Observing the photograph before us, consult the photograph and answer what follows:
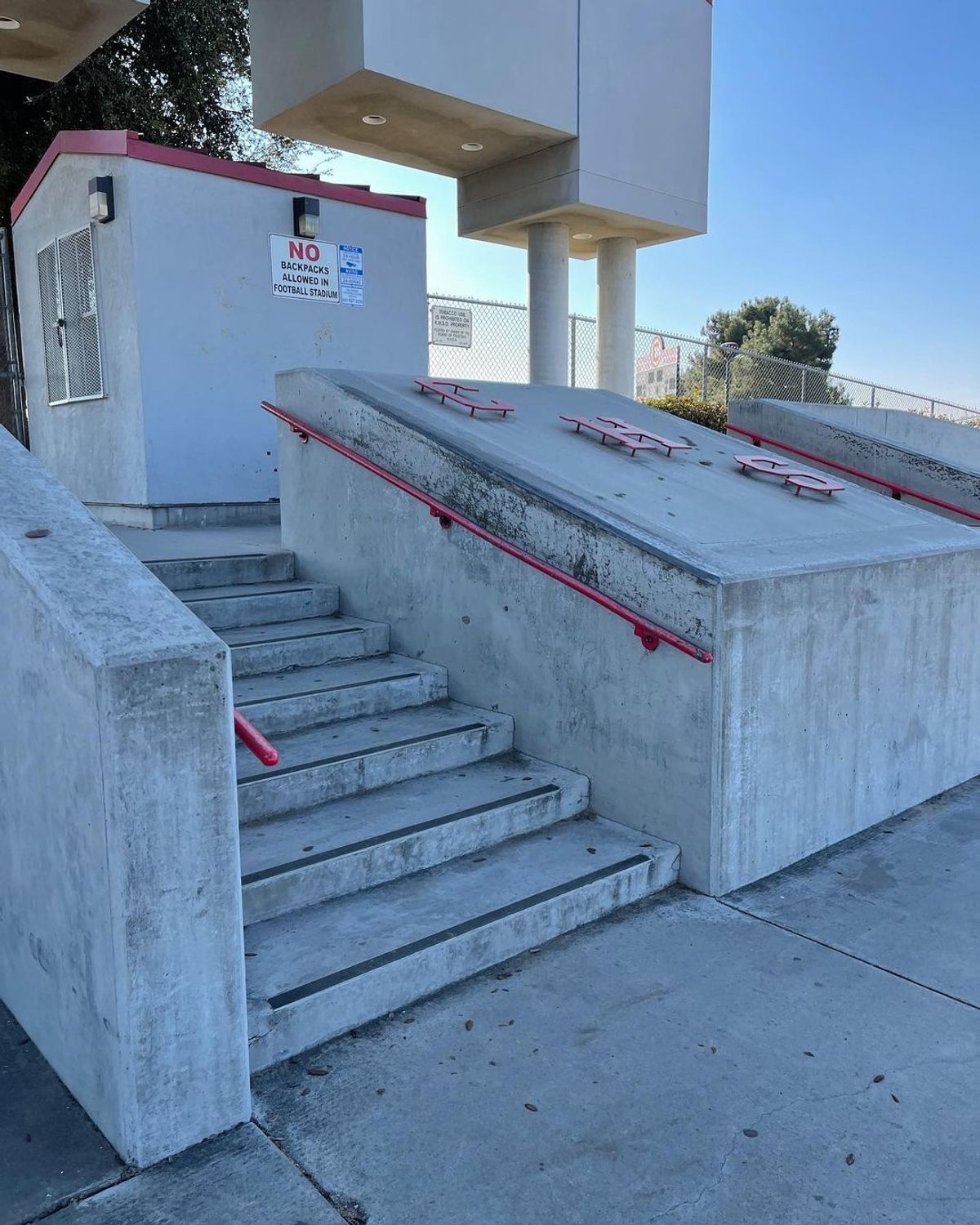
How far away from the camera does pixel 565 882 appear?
3.34 meters

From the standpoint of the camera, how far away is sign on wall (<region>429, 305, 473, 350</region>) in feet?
33.0

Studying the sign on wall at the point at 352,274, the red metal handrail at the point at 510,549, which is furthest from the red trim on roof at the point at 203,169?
the red metal handrail at the point at 510,549

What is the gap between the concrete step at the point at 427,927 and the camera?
2.64 meters

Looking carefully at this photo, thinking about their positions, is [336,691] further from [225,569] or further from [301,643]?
[225,569]

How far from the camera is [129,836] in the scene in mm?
2078

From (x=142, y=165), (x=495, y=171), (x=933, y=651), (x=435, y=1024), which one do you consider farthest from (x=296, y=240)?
(x=435, y=1024)

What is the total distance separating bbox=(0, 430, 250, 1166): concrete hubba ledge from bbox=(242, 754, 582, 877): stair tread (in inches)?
30.5

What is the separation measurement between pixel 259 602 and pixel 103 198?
357cm

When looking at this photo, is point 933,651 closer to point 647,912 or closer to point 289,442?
point 647,912

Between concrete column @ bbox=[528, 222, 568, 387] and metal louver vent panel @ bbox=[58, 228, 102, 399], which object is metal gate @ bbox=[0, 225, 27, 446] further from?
concrete column @ bbox=[528, 222, 568, 387]

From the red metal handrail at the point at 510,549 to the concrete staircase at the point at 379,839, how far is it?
0.76 m

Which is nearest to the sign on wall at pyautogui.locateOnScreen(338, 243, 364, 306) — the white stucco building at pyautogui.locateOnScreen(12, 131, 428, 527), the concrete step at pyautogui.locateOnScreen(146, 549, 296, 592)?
the white stucco building at pyautogui.locateOnScreen(12, 131, 428, 527)

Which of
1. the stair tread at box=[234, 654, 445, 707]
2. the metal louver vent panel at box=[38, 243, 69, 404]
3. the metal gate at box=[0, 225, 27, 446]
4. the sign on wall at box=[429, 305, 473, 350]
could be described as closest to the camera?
the stair tread at box=[234, 654, 445, 707]

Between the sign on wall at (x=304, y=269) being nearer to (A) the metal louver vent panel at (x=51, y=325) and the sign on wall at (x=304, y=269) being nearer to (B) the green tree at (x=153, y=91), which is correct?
(A) the metal louver vent panel at (x=51, y=325)
